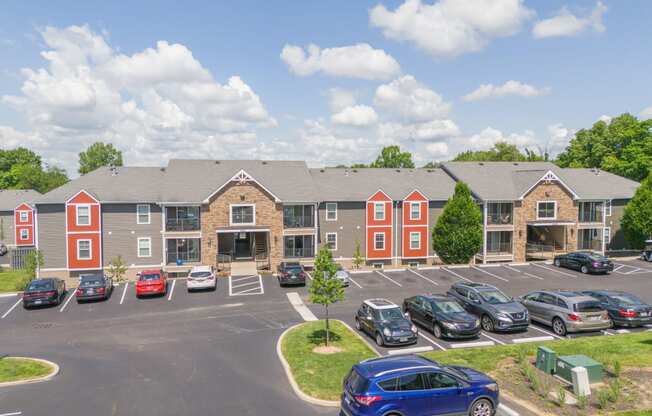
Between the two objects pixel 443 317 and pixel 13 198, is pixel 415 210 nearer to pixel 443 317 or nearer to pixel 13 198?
pixel 443 317

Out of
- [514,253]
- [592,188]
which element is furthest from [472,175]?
[592,188]

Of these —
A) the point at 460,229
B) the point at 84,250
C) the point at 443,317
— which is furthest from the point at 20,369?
the point at 460,229

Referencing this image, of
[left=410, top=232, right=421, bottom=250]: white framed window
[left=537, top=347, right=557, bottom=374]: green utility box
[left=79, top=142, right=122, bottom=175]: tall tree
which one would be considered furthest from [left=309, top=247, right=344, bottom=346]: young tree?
[left=79, top=142, right=122, bottom=175]: tall tree

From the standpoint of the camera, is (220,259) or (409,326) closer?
(409,326)

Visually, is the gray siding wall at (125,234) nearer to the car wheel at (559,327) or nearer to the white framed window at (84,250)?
the white framed window at (84,250)

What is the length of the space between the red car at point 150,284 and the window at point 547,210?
110ft

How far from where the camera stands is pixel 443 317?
65.6 ft

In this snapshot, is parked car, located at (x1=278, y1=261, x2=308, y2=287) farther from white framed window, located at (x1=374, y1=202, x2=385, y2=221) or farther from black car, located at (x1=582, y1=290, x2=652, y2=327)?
black car, located at (x1=582, y1=290, x2=652, y2=327)

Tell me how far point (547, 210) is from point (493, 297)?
2564cm

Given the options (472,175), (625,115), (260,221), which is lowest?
(260,221)

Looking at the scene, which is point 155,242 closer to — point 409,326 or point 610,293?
point 409,326

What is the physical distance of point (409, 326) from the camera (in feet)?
63.4

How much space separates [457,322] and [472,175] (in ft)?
99.3

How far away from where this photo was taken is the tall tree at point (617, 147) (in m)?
59.6
